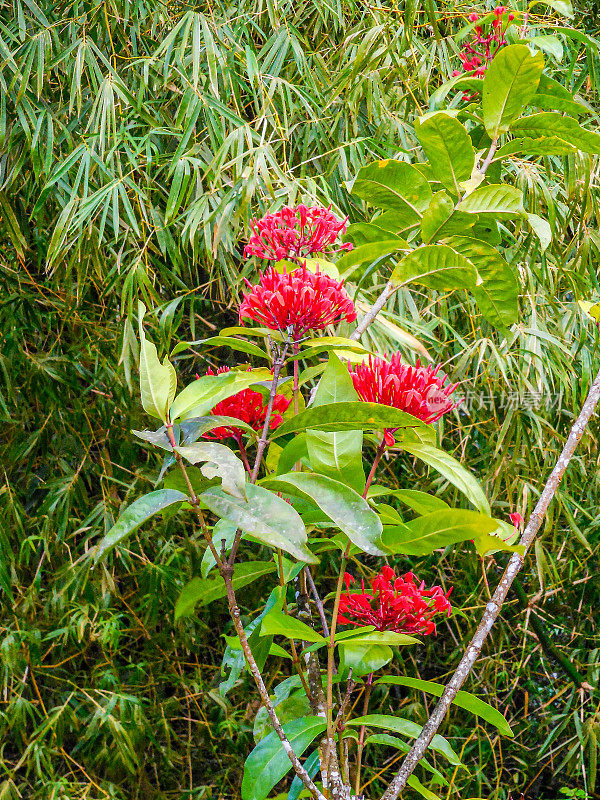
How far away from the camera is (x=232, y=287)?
1.67m

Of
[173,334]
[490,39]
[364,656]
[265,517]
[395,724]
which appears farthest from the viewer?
[173,334]

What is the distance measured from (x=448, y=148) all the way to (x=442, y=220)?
81 mm

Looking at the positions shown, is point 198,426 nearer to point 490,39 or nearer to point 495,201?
point 495,201

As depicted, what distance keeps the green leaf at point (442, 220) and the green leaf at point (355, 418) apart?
0.76ft

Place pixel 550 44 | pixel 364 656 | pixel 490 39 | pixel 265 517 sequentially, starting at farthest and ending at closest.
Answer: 1. pixel 490 39
2. pixel 550 44
3. pixel 364 656
4. pixel 265 517

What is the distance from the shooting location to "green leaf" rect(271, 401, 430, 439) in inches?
24.4

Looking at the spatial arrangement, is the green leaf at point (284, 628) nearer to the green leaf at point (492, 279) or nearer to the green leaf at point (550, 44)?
the green leaf at point (492, 279)

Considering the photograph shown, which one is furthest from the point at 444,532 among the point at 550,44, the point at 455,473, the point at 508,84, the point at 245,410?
the point at 550,44

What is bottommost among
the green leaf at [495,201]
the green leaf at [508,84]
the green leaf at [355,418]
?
the green leaf at [355,418]

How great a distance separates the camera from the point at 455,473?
67 cm

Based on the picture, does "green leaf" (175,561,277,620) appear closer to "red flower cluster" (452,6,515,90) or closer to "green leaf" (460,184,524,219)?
"green leaf" (460,184,524,219)

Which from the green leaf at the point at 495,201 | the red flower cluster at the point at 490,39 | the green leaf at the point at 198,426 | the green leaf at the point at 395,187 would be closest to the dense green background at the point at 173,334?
the red flower cluster at the point at 490,39

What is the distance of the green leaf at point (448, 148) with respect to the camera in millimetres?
777

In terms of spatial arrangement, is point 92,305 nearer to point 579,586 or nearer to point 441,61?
point 441,61
